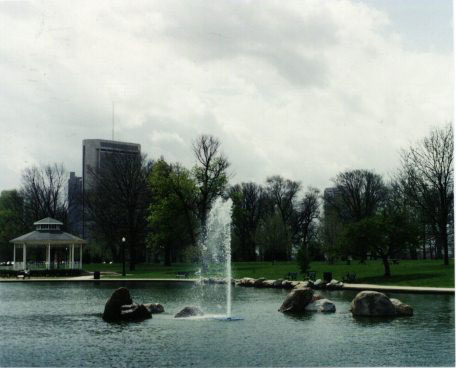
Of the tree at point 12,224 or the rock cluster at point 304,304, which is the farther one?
the tree at point 12,224

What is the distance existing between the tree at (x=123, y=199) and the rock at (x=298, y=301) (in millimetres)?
43580

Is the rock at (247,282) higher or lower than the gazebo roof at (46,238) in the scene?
lower

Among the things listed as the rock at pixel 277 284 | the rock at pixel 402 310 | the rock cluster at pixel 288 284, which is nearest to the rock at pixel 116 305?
the rock at pixel 402 310

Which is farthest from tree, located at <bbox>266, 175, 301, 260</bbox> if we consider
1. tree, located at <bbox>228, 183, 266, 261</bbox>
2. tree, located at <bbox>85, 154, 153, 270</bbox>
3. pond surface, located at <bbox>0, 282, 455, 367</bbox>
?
pond surface, located at <bbox>0, 282, 455, 367</bbox>

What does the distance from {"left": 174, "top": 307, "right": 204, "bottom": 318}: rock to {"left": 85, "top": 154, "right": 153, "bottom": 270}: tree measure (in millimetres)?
44042

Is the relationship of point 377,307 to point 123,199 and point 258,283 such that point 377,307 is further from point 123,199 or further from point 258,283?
point 123,199

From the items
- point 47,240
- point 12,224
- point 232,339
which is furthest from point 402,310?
point 12,224

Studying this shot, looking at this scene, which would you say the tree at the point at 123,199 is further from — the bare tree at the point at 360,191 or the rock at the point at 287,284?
the rock at the point at 287,284

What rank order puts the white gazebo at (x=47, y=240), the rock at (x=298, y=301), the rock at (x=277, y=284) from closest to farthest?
the rock at (x=298, y=301), the rock at (x=277, y=284), the white gazebo at (x=47, y=240)

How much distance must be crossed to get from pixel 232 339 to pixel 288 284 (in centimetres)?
2129

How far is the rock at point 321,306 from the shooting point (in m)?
24.1

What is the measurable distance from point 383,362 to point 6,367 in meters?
8.55

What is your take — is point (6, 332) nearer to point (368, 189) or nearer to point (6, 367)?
point (6, 367)

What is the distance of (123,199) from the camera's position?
69812 mm
